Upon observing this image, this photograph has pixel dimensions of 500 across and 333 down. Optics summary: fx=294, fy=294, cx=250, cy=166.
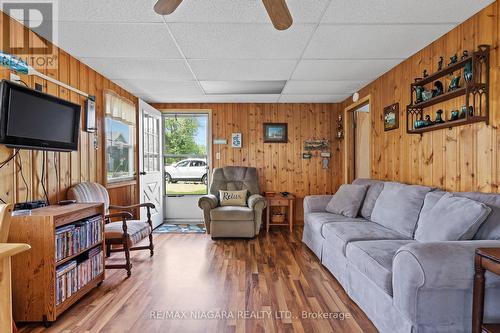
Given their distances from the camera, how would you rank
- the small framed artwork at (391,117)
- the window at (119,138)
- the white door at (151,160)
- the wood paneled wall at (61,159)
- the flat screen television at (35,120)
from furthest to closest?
the white door at (151,160)
the window at (119,138)
the small framed artwork at (391,117)
the wood paneled wall at (61,159)
the flat screen television at (35,120)

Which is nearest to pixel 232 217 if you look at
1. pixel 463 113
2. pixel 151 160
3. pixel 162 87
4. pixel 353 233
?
pixel 151 160

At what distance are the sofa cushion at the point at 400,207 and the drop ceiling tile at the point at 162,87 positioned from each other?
9.22 ft

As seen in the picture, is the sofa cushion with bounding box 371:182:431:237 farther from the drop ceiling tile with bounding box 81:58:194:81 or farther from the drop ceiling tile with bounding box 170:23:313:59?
the drop ceiling tile with bounding box 81:58:194:81

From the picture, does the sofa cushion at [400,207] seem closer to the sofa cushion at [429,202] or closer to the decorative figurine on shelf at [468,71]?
the sofa cushion at [429,202]

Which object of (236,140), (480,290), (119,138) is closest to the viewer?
(480,290)

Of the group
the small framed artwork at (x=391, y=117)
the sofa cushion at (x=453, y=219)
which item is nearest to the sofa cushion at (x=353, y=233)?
the sofa cushion at (x=453, y=219)

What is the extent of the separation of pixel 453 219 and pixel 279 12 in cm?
170

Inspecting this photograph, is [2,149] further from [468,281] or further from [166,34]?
[468,281]

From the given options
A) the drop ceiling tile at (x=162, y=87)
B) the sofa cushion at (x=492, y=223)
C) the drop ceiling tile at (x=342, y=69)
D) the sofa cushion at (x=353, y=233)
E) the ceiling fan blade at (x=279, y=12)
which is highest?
the drop ceiling tile at (x=162, y=87)

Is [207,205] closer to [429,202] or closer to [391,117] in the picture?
[391,117]

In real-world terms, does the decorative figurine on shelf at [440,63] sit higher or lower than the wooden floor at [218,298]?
higher

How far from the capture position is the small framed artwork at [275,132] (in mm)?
5258

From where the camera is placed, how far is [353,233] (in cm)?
260

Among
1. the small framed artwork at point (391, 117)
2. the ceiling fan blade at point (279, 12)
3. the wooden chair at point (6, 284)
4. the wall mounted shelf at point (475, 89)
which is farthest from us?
the small framed artwork at point (391, 117)
